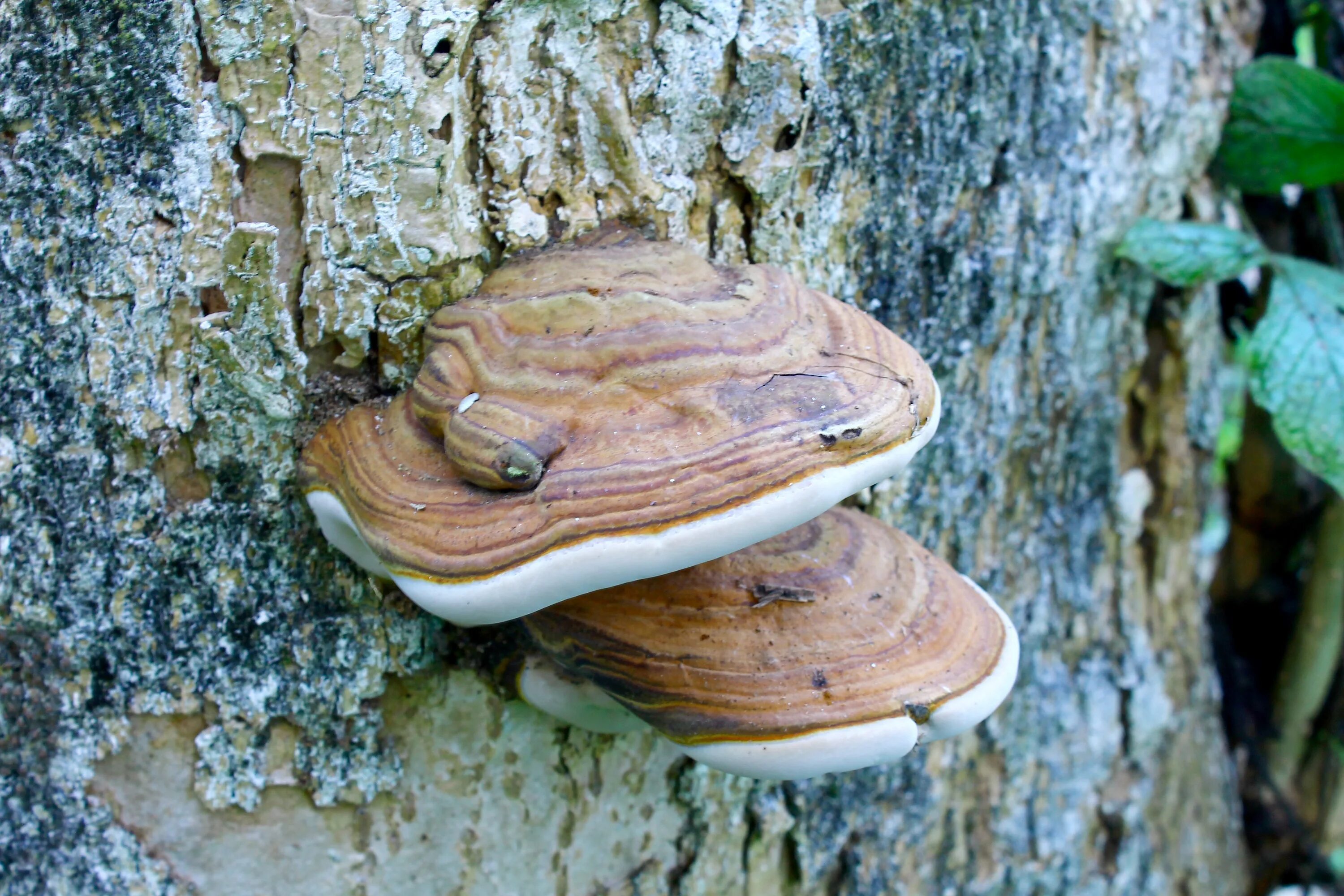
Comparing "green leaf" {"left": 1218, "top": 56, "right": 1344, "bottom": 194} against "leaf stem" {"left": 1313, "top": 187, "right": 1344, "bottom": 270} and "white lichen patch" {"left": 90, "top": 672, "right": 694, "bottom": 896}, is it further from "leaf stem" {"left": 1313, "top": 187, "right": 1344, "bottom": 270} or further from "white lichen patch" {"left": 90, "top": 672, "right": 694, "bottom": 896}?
"white lichen patch" {"left": 90, "top": 672, "right": 694, "bottom": 896}

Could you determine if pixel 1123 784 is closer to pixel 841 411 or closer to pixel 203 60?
pixel 841 411

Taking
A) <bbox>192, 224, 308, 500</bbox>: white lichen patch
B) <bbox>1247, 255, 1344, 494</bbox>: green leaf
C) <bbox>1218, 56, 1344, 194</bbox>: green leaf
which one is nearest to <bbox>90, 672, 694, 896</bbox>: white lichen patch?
<bbox>192, 224, 308, 500</bbox>: white lichen patch

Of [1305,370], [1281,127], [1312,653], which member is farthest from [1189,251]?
[1312,653]

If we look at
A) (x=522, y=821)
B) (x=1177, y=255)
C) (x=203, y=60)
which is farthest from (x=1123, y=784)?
(x=203, y=60)

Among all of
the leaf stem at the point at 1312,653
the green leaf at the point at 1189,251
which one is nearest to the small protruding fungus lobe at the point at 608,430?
the green leaf at the point at 1189,251

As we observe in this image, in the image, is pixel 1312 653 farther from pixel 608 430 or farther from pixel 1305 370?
pixel 608 430

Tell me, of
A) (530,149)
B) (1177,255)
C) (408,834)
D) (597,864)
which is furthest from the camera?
(1177,255)
